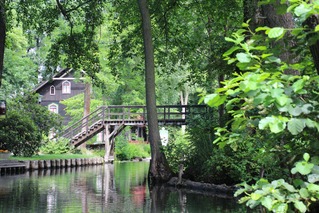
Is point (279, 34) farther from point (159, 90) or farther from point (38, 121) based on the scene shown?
point (159, 90)

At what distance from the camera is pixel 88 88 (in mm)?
36938

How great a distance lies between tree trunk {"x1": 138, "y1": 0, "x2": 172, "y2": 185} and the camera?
16516 millimetres

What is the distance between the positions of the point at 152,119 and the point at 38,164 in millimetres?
9423

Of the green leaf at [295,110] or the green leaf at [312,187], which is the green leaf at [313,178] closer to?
the green leaf at [312,187]

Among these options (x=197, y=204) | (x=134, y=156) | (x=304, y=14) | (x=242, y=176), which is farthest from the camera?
(x=134, y=156)

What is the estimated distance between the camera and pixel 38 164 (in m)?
24.4

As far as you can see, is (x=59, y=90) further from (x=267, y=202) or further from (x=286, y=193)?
(x=267, y=202)

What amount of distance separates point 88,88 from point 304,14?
3518cm

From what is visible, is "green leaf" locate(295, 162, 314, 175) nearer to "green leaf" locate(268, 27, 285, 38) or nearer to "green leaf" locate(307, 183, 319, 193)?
"green leaf" locate(307, 183, 319, 193)

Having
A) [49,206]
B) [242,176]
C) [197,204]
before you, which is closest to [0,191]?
[49,206]

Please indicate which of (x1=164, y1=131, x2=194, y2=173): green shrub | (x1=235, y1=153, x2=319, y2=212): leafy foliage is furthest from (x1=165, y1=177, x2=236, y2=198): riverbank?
(x1=235, y1=153, x2=319, y2=212): leafy foliage

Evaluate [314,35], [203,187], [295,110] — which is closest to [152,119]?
[203,187]

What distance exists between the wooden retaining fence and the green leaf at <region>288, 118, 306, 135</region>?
20.0 metres

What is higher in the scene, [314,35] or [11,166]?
[314,35]
